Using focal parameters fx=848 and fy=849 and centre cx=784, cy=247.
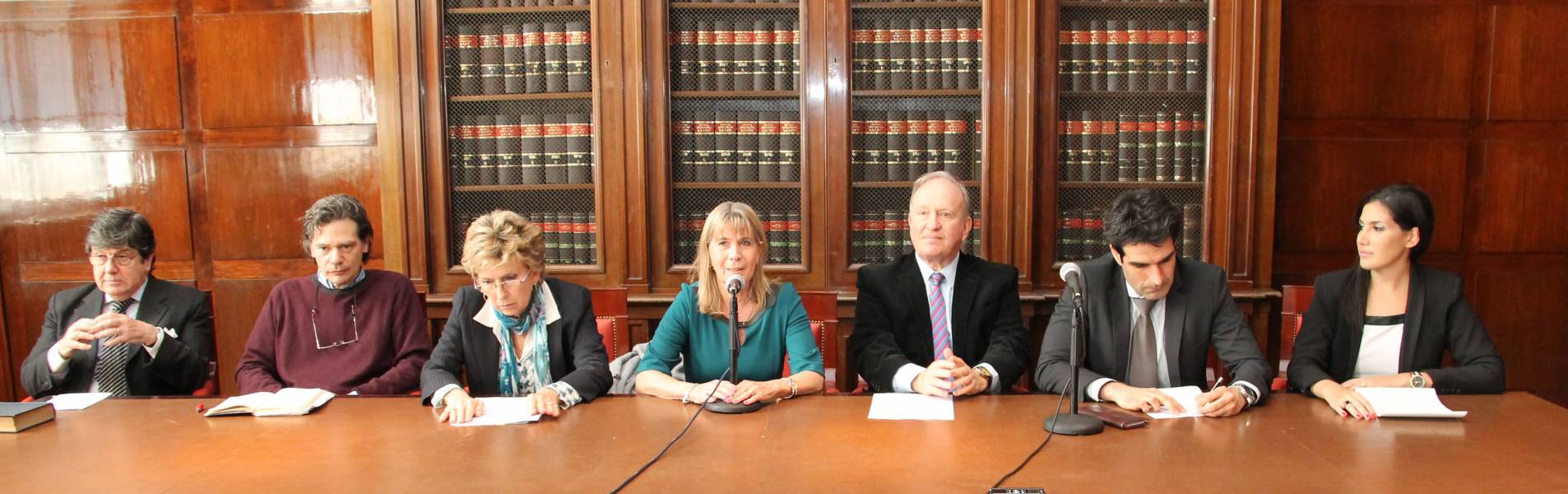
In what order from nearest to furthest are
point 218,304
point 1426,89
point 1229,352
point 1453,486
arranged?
point 1453,486
point 1229,352
point 1426,89
point 218,304

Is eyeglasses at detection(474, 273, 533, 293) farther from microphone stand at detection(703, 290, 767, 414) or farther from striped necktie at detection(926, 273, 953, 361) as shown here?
striped necktie at detection(926, 273, 953, 361)

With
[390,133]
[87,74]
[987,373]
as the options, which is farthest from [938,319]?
[87,74]

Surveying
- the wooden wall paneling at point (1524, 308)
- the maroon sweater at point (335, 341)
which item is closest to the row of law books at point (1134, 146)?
the wooden wall paneling at point (1524, 308)

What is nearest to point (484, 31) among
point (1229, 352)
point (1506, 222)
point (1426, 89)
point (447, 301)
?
point (447, 301)

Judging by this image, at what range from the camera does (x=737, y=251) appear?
228cm

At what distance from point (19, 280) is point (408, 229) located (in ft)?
6.61

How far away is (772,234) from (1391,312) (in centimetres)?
214

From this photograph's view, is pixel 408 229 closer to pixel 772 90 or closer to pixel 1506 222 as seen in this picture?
pixel 772 90

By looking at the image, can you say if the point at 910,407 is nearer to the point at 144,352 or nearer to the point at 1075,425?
the point at 1075,425

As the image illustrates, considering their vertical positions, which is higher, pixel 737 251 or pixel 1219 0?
pixel 1219 0

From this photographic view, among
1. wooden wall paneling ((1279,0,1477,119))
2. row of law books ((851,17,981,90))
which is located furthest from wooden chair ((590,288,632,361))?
wooden wall paneling ((1279,0,1477,119))

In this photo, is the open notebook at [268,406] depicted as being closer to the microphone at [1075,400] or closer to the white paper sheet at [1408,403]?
the microphone at [1075,400]

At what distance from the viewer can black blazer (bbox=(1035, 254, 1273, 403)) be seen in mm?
2182

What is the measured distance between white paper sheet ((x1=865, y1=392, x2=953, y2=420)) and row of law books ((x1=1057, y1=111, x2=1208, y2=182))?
1847 millimetres
